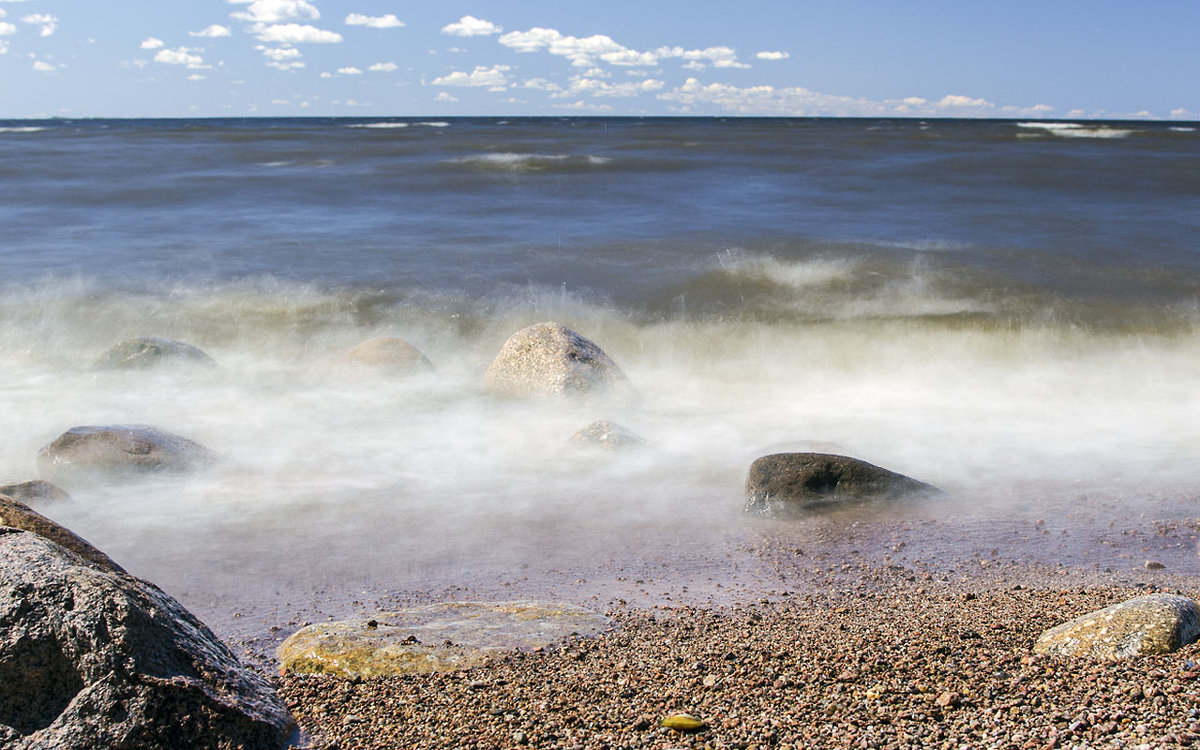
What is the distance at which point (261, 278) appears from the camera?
11.4 metres

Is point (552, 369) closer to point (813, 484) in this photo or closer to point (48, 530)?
point (813, 484)

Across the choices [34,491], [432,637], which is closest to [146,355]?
[34,491]

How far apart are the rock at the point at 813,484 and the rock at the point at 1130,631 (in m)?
1.71

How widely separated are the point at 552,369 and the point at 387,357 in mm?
1495

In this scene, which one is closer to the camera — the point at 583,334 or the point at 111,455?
the point at 111,455

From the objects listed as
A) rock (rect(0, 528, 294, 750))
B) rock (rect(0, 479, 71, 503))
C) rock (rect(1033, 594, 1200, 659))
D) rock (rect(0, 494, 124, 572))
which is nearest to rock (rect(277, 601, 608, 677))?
rock (rect(0, 528, 294, 750))

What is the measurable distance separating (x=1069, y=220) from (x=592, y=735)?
51.3 ft

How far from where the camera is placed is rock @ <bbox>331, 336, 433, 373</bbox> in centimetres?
750

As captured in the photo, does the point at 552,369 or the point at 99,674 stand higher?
the point at 99,674

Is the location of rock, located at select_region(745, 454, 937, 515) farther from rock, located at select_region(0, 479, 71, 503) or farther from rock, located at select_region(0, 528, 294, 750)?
rock, located at select_region(0, 479, 71, 503)

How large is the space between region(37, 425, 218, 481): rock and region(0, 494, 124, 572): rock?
216 centimetres

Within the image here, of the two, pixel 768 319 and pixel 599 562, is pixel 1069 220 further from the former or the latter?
pixel 599 562

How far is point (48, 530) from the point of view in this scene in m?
3.08

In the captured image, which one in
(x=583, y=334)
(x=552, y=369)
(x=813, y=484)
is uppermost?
(x=552, y=369)
